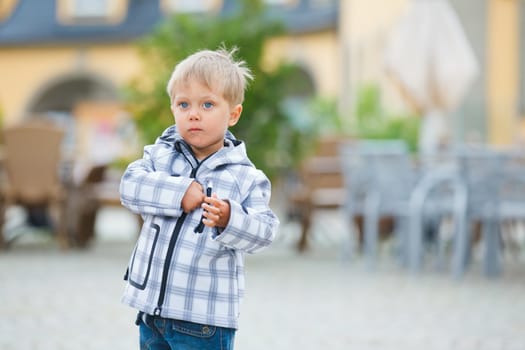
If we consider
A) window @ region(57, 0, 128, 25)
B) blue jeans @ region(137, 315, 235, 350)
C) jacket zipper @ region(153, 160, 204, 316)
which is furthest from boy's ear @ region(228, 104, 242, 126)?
window @ region(57, 0, 128, 25)

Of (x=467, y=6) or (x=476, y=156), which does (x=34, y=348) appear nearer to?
(x=476, y=156)

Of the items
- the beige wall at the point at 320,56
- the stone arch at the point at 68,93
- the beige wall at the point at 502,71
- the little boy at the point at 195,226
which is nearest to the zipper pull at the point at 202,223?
the little boy at the point at 195,226

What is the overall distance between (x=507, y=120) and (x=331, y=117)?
162 inches

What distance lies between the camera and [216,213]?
2.40 m

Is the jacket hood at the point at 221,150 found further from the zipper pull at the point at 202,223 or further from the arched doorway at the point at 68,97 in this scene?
the arched doorway at the point at 68,97

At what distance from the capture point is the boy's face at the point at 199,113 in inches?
98.3

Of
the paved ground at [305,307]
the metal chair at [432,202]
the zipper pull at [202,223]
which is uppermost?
the zipper pull at [202,223]

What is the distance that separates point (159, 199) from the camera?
2500 millimetres

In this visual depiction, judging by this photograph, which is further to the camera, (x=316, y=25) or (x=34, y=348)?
(x=316, y=25)

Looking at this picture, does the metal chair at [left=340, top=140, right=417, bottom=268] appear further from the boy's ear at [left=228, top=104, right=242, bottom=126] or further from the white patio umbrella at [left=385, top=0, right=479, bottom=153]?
the boy's ear at [left=228, top=104, right=242, bottom=126]

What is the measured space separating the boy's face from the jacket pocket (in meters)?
0.23

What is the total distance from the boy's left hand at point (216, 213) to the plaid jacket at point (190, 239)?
0.12 ft

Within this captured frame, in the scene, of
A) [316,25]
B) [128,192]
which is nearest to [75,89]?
[316,25]

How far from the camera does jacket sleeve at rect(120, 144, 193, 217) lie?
8.15 feet
